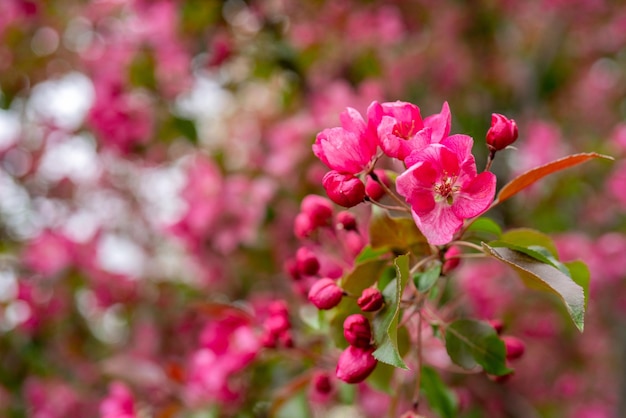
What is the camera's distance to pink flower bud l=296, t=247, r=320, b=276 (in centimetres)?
100

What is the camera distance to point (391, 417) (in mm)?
989

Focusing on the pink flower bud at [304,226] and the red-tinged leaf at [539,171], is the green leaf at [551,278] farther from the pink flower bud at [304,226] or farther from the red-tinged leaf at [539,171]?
the pink flower bud at [304,226]

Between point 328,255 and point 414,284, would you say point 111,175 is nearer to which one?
point 328,255

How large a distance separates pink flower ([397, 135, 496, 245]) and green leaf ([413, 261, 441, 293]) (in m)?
0.10

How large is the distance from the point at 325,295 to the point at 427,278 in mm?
134

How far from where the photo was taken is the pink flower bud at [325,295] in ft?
2.73

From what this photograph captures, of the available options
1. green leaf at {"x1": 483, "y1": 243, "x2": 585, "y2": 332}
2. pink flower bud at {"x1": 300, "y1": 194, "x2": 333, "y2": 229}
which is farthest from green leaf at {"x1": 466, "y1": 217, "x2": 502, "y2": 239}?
pink flower bud at {"x1": 300, "y1": 194, "x2": 333, "y2": 229}

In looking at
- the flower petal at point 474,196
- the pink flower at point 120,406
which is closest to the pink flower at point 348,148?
the flower petal at point 474,196

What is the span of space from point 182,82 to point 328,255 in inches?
49.5

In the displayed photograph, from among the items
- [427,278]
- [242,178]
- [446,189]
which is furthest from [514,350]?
[242,178]

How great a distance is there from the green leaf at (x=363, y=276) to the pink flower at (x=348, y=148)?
15 centimetres

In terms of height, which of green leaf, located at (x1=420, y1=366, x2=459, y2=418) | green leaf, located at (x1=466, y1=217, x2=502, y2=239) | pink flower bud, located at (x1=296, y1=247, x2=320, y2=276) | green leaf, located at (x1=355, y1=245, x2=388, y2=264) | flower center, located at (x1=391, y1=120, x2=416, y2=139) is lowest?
green leaf, located at (x1=420, y1=366, x2=459, y2=418)

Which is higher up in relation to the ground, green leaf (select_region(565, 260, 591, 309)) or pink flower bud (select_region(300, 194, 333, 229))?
pink flower bud (select_region(300, 194, 333, 229))

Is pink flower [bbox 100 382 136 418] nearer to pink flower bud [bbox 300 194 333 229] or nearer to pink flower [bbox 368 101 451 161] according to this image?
pink flower bud [bbox 300 194 333 229]
